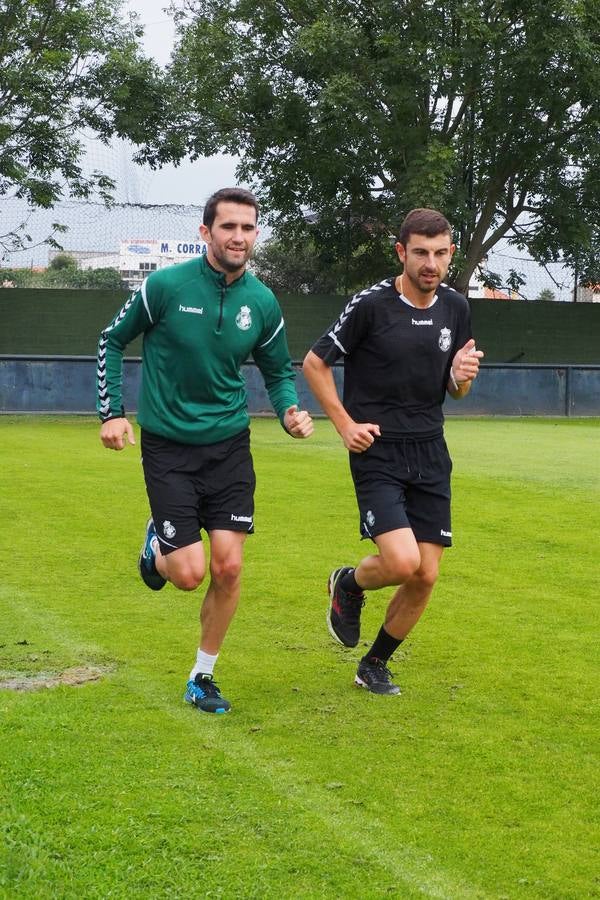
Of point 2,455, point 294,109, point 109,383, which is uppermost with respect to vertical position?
point 294,109

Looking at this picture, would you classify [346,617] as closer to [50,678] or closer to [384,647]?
[384,647]

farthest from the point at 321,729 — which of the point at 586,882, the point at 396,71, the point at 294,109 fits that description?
the point at 294,109

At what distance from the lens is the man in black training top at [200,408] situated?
5539mm

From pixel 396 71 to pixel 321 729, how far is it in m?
23.9

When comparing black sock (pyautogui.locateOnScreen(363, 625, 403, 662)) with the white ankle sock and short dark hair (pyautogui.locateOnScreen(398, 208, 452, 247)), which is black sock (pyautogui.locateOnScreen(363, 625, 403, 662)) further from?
short dark hair (pyautogui.locateOnScreen(398, 208, 452, 247))

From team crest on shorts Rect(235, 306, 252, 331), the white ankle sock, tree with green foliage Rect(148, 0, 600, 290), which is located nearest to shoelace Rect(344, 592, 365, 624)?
the white ankle sock

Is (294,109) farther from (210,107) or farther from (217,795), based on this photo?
(217,795)

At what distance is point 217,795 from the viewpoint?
170 inches

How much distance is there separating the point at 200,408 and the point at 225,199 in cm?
91

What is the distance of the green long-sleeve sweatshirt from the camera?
5.54m

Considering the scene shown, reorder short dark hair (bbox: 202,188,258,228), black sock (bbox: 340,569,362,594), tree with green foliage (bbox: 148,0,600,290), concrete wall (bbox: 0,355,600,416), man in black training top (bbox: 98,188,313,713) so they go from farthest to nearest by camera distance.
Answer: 1. tree with green foliage (bbox: 148,0,600,290)
2. concrete wall (bbox: 0,355,600,416)
3. black sock (bbox: 340,569,362,594)
4. man in black training top (bbox: 98,188,313,713)
5. short dark hair (bbox: 202,188,258,228)

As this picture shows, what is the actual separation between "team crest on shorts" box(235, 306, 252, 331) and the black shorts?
0.79 meters

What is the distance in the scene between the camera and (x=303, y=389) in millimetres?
25422

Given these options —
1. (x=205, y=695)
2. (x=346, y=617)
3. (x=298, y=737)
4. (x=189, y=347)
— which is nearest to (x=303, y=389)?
(x=346, y=617)
